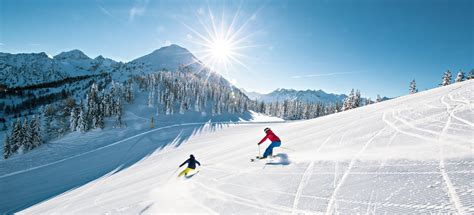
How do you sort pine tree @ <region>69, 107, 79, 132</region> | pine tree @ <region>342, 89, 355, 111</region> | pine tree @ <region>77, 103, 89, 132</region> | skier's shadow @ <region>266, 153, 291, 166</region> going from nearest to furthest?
skier's shadow @ <region>266, 153, 291, 166</region>, pine tree @ <region>77, 103, 89, 132</region>, pine tree @ <region>69, 107, 79, 132</region>, pine tree @ <region>342, 89, 355, 111</region>

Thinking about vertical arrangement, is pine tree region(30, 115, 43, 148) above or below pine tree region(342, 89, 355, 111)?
below

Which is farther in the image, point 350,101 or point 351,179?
point 350,101

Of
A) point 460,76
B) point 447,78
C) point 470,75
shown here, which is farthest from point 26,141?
point 470,75

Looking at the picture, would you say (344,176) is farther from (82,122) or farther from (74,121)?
(74,121)

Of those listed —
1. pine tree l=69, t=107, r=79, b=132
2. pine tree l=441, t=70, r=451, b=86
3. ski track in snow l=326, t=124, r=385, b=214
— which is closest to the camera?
ski track in snow l=326, t=124, r=385, b=214

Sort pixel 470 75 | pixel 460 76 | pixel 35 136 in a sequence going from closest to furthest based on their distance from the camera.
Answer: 1. pixel 35 136
2. pixel 470 75
3. pixel 460 76

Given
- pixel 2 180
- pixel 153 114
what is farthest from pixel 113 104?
pixel 2 180

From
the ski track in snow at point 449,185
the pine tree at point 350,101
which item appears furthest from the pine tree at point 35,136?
the pine tree at point 350,101

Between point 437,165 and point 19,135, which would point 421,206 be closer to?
point 437,165

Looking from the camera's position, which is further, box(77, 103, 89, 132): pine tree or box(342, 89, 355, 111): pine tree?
box(342, 89, 355, 111): pine tree

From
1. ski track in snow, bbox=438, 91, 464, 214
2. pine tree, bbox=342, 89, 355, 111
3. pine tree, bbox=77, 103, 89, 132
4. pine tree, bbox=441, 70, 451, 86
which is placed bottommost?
pine tree, bbox=77, 103, 89, 132

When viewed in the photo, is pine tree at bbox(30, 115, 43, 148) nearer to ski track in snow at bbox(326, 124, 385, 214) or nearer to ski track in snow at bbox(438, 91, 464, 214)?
ski track in snow at bbox(326, 124, 385, 214)

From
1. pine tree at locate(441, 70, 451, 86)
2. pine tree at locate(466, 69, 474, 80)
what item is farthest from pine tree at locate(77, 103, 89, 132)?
pine tree at locate(466, 69, 474, 80)

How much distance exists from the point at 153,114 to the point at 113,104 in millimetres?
13734
